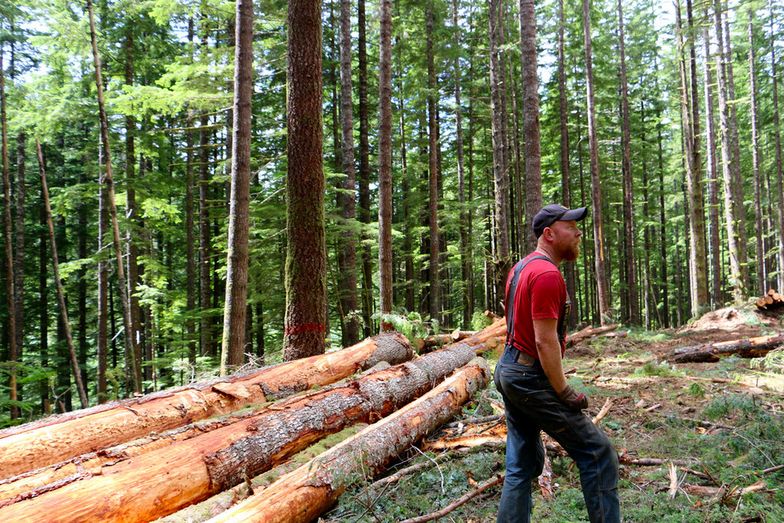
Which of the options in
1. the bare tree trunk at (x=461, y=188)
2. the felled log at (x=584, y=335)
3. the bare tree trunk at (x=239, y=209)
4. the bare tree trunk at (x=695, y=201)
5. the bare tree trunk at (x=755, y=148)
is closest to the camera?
the bare tree trunk at (x=239, y=209)

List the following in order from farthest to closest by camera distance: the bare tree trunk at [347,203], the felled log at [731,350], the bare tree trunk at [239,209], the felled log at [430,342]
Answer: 1. the bare tree trunk at [347,203]
2. the felled log at [430,342]
3. the felled log at [731,350]
4. the bare tree trunk at [239,209]

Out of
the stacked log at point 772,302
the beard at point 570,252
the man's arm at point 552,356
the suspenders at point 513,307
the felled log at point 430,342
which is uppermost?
the beard at point 570,252

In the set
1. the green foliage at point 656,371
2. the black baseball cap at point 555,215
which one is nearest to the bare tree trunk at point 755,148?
the green foliage at point 656,371

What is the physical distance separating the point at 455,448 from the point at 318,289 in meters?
3.32

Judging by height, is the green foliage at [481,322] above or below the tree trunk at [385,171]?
below

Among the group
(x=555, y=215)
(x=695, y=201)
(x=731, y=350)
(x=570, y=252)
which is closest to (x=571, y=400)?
(x=570, y=252)

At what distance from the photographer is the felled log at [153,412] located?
3781 millimetres

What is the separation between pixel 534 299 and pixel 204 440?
2994mm

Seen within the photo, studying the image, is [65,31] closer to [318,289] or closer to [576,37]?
[318,289]

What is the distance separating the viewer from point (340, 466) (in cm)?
387

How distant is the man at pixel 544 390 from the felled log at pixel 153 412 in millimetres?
3366

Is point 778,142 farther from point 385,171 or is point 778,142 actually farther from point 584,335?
point 385,171

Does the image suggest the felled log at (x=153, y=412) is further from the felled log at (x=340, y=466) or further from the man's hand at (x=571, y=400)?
the man's hand at (x=571, y=400)

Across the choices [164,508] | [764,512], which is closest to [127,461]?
[164,508]
